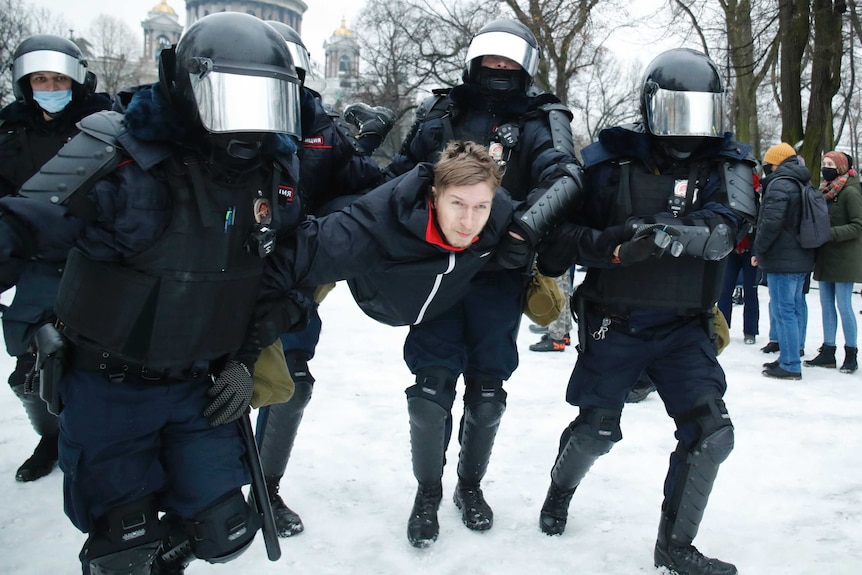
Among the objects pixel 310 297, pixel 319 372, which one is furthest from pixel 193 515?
pixel 319 372

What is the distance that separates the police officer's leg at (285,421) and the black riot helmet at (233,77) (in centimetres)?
133

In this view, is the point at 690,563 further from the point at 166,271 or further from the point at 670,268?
the point at 166,271

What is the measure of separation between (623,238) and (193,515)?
183 cm

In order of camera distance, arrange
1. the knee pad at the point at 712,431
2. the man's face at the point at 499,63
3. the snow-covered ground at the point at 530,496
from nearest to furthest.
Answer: the knee pad at the point at 712,431
the snow-covered ground at the point at 530,496
the man's face at the point at 499,63

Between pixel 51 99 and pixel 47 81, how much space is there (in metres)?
0.11

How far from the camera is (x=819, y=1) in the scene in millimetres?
10992

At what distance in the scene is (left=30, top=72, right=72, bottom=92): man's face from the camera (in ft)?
12.4

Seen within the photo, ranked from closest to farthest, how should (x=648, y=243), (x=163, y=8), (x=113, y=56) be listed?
(x=648, y=243)
(x=113, y=56)
(x=163, y=8)

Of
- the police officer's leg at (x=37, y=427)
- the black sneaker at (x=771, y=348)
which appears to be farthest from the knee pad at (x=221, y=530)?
the black sneaker at (x=771, y=348)

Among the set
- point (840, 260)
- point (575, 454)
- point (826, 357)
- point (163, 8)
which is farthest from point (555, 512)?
point (163, 8)

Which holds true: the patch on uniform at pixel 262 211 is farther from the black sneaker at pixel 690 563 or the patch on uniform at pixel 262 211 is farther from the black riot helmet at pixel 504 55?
the black sneaker at pixel 690 563

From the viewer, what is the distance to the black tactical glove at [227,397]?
2385mm

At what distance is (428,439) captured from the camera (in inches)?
126

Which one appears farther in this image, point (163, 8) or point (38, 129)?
point (163, 8)
